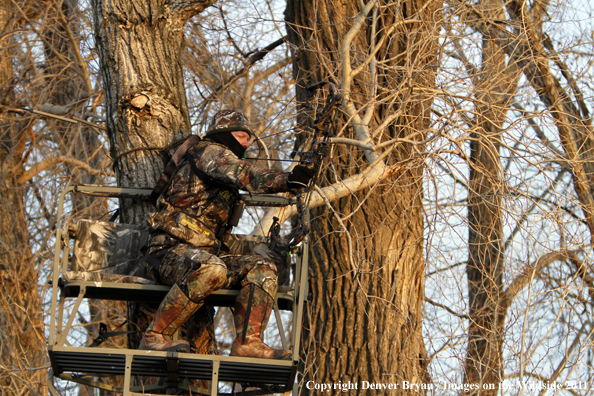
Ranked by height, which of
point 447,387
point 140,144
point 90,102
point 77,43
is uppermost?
point 77,43

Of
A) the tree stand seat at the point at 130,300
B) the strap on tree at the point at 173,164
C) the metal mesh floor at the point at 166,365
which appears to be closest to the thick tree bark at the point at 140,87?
the tree stand seat at the point at 130,300

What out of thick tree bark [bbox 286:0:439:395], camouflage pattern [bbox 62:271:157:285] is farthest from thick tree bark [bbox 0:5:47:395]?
camouflage pattern [bbox 62:271:157:285]

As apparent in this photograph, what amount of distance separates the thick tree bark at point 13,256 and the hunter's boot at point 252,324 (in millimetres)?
5451

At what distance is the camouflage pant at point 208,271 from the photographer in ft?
14.9

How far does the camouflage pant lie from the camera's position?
14.9 ft

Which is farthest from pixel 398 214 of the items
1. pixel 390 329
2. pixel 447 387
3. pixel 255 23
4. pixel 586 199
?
pixel 586 199

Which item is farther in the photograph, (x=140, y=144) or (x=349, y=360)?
(x=349, y=360)

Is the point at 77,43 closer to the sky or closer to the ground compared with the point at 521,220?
closer to the sky

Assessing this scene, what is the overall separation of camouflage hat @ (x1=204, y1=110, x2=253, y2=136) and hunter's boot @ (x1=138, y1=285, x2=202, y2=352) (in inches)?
46.8

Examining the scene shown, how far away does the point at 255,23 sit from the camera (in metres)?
8.25

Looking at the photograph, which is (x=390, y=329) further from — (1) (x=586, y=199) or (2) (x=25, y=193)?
(2) (x=25, y=193)

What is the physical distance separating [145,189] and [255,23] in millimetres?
3561

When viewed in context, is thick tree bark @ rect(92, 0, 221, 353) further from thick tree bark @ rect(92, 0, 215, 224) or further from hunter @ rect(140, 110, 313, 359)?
hunter @ rect(140, 110, 313, 359)

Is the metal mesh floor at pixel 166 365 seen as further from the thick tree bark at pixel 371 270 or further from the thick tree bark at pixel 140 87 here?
the thick tree bark at pixel 371 270
